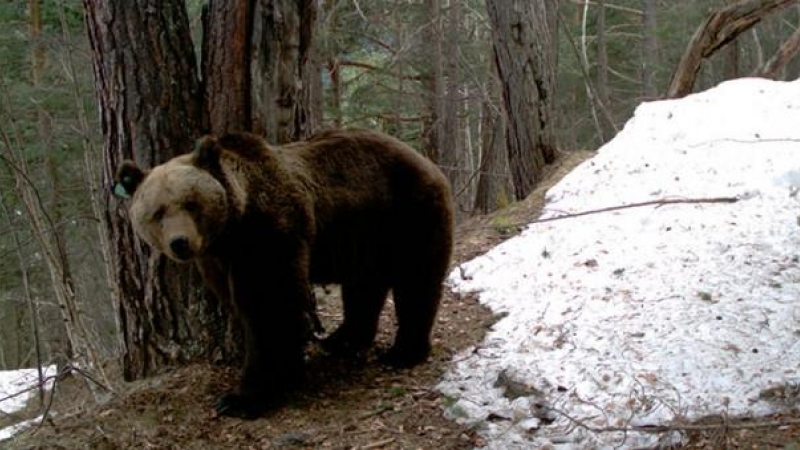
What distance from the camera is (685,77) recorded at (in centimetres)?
1055

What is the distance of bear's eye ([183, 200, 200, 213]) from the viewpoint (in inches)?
160

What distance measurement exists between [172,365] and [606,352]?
8.62 feet

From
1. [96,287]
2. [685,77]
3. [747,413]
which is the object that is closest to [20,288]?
[96,287]

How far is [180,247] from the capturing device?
3.94 meters

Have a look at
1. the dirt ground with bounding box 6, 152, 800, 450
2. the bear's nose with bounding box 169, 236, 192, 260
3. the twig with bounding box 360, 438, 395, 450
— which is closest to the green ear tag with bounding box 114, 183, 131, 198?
the bear's nose with bounding box 169, 236, 192, 260

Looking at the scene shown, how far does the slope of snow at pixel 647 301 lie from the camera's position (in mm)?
4395

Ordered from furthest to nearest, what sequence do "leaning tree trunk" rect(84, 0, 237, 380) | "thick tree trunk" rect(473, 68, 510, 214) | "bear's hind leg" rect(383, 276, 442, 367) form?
"thick tree trunk" rect(473, 68, 510, 214)
"bear's hind leg" rect(383, 276, 442, 367)
"leaning tree trunk" rect(84, 0, 237, 380)

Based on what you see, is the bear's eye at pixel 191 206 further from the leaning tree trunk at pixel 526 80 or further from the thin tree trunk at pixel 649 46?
the thin tree trunk at pixel 649 46

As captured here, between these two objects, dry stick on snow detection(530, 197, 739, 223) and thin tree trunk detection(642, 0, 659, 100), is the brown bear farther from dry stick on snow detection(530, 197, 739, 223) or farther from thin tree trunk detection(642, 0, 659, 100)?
thin tree trunk detection(642, 0, 659, 100)

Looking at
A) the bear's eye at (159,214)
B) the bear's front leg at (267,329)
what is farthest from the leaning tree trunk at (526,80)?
the bear's eye at (159,214)

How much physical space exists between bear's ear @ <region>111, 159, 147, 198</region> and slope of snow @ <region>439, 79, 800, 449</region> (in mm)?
2118

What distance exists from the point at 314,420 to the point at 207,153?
5.21ft

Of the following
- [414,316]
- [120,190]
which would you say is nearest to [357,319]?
[414,316]

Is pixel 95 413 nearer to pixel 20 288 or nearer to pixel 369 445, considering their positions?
pixel 369 445
